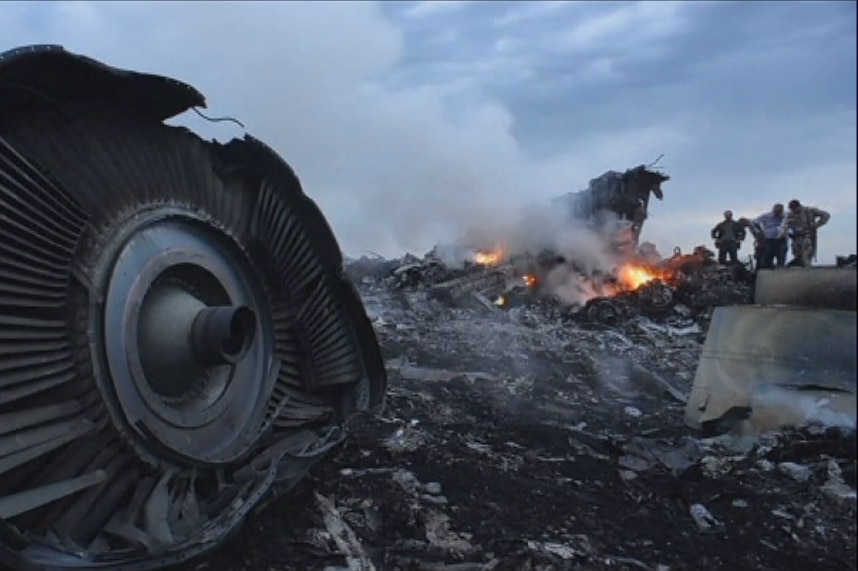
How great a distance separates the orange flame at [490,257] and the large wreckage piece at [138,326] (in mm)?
11217

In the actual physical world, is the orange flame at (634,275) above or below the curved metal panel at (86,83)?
below

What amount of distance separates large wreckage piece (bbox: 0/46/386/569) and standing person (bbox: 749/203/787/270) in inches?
138

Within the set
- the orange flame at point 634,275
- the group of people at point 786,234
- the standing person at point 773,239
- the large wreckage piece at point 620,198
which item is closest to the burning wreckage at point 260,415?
the group of people at point 786,234

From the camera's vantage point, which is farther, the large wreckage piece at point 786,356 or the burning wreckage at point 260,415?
the burning wreckage at point 260,415

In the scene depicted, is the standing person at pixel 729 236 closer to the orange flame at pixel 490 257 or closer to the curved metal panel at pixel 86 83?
the orange flame at pixel 490 257

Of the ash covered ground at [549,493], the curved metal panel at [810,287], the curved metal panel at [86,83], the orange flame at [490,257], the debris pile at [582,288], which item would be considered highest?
the curved metal panel at [86,83]

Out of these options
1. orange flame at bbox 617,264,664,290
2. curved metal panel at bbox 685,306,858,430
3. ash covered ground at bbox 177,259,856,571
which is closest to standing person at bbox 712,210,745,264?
orange flame at bbox 617,264,664,290

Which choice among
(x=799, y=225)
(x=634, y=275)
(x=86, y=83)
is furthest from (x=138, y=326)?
(x=634, y=275)

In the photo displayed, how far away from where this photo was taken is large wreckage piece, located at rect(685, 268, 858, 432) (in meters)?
1.36

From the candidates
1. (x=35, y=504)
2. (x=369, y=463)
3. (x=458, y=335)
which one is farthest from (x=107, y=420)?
(x=458, y=335)

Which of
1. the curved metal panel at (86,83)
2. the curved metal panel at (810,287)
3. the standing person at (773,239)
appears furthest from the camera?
the standing person at (773,239)

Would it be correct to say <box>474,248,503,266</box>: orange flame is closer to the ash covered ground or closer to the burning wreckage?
the ash covered ground

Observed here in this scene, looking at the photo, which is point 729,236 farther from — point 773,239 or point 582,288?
point 773,239

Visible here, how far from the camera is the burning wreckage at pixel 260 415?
9.64ft
